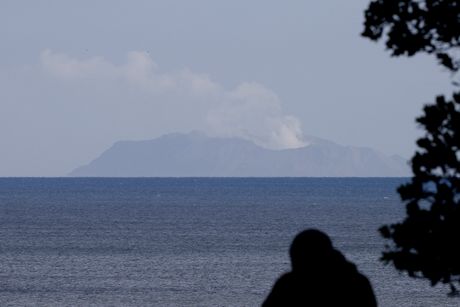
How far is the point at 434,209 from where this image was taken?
11422mm

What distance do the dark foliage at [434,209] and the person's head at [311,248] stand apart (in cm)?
231

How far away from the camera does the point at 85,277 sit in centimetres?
5341

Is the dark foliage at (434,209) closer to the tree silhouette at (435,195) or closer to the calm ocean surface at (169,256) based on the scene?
the tree silhouette at (435,195)

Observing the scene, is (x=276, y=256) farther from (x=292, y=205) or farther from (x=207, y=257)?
(x=292, y=205)

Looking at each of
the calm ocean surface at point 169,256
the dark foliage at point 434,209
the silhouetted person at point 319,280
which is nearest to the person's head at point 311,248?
the silhouetted person at point 319,280

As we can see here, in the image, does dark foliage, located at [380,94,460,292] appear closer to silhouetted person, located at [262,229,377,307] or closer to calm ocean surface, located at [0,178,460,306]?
silhouetted person, located at [262,229,377,307]

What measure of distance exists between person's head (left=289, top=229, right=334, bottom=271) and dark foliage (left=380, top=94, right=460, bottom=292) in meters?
2.31

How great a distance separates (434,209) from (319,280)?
2369 mm

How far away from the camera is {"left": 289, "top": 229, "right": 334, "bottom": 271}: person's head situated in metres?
9.31

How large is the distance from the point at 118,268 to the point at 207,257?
744cm

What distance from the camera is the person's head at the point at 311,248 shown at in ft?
30.6

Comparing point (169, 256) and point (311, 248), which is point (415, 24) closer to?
point (311, 248)

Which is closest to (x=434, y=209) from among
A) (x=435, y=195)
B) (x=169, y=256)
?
(x=435, y=195)

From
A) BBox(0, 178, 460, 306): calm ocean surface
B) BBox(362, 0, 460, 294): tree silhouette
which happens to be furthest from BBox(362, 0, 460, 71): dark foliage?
BBox(0, 178, 460, 306): calm ocean surface
